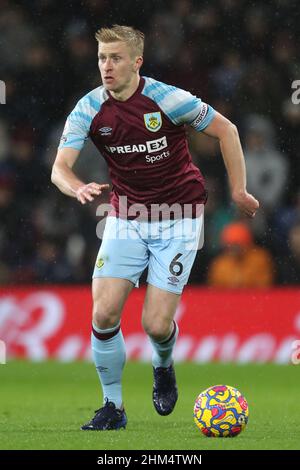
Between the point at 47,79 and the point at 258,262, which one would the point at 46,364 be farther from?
the point at 47,79

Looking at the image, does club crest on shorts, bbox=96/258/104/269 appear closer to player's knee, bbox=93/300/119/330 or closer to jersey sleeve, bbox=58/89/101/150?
player's knee, bbox=93/300/119/330

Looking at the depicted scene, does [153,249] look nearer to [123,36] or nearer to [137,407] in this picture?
[123,36]

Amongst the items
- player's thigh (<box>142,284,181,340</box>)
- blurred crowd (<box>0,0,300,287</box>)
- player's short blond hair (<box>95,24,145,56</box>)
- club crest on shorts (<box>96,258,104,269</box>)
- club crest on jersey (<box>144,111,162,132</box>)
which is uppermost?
blurred crowd (<box>0,0,300,287</box>)

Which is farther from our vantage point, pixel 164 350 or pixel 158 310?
pixel 164 350

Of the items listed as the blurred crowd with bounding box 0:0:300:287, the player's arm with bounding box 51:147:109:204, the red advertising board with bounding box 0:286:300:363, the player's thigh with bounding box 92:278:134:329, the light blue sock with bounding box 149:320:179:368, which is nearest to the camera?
the player's arm with bounding box 51:147:109:204

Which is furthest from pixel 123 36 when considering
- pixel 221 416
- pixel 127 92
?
pixel 221 416

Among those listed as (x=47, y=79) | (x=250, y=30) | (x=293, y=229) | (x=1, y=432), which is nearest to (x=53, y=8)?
(x=47, y=79)

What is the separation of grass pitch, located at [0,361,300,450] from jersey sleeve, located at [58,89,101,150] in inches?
63.6

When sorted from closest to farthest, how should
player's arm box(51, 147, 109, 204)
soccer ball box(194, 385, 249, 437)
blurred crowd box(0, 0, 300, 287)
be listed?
player's arm box(51, 147, 109, 204) < soccer ball box(194, 385, 249, 437) < blurred crowd box(0, 0, 300, 287)

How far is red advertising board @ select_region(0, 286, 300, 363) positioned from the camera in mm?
12555

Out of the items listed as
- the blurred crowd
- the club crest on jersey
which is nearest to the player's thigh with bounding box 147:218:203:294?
the club crest on jersey

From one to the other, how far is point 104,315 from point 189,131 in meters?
7.57

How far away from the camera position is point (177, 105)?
7.02 metres
